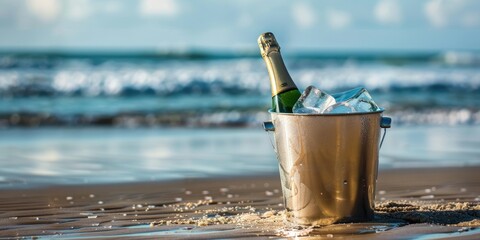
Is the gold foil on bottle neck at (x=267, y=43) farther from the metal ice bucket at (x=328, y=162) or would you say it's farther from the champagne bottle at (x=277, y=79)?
the metal ice bucket at (x=328, y=162)

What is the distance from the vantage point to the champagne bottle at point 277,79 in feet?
15.5

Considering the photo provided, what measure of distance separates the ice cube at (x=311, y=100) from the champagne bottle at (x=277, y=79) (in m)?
0.24

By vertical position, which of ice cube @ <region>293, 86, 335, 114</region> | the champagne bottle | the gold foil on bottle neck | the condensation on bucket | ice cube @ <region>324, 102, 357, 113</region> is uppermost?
the gold foil on bottle neck

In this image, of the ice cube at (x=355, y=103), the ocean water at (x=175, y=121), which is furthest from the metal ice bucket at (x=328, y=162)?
the ocean water at (x=175, y=121)

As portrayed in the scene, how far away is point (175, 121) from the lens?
13344 millimetres

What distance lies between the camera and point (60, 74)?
910 inches

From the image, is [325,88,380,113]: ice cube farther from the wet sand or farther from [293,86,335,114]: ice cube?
the wet sand

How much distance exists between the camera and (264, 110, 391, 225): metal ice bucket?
426 cm

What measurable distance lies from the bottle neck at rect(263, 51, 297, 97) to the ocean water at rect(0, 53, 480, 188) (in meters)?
2.68

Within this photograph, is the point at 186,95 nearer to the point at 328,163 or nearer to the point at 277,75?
the point at 277,75

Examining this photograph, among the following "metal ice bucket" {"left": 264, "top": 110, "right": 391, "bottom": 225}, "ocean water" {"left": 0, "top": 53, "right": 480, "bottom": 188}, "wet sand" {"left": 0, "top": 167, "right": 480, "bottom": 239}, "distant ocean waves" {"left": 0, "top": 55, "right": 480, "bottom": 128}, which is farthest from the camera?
"distant ocean waves" {"left": 0, "top": 55, "right": 480, "bottom": 128}

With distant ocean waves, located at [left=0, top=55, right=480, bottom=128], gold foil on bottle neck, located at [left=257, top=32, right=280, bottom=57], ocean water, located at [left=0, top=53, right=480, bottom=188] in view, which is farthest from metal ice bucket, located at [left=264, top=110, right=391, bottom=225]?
distant ocean waves, located at [left=0, top=55, right=480, bottom=128]

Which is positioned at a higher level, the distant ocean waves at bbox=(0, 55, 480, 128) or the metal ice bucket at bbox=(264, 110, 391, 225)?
the distant ocean waves at bbox=(0, 55, 480, 128)

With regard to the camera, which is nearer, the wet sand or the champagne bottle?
the wet sand
